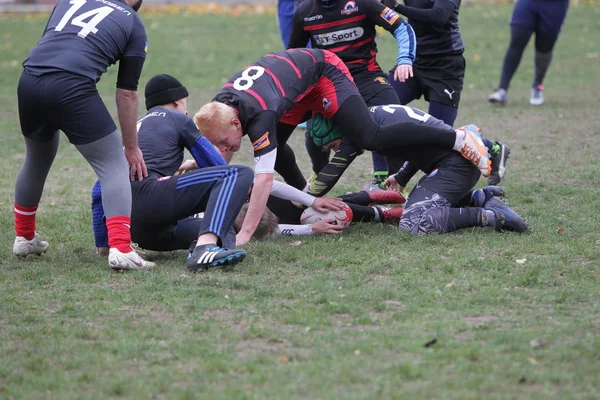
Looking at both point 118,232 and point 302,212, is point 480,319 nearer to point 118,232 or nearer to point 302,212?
point 118,232

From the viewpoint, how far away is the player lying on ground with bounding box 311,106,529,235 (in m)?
5.62

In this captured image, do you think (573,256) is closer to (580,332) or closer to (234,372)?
(580,332)

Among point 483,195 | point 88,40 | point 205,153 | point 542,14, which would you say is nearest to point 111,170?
point 205,153

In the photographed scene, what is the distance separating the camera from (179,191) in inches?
199

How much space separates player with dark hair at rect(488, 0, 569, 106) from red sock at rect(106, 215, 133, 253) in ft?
23.8

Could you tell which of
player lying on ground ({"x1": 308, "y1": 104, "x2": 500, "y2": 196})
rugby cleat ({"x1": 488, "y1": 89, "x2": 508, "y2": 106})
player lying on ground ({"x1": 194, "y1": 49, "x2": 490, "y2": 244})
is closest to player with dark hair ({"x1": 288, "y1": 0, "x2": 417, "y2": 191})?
player lying on ground ({"x1": 308, "y1": 104, "x2": 500, "y2": 196})

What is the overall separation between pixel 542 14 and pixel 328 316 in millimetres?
7971

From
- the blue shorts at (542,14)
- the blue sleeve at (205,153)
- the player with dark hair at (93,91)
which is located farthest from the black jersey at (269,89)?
the blue shorts at (542,14)

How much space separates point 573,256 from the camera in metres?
5.01

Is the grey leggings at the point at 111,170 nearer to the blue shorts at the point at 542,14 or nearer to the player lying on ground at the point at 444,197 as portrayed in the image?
the player lying on ground at the point at 444,197

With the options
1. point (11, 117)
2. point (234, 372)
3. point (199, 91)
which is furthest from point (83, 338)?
point (199, 91)

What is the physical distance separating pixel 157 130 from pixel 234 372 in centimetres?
230

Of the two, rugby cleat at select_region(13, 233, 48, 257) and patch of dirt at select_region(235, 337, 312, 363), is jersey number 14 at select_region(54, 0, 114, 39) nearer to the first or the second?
rugby cleat at select_region(13, 233, 48, 257)

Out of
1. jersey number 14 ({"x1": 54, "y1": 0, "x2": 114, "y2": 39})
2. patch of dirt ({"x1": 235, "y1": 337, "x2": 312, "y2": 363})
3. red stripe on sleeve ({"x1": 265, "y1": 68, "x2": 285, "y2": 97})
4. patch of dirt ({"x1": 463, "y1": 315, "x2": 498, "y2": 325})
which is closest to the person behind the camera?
patch of dirt ({"x1": 235, "y1": 337, "x2": 312, "y2": 363})
